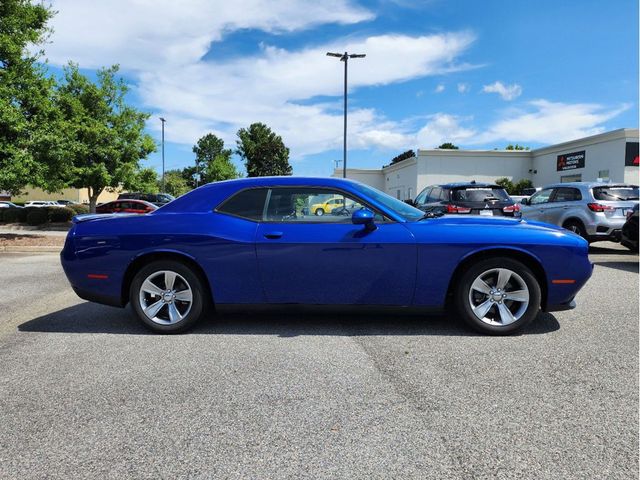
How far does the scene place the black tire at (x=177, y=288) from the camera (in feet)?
15.0

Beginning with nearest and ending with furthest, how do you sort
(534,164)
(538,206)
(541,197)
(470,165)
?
(538,206) → (541,197) → (534,164) → (470,165)

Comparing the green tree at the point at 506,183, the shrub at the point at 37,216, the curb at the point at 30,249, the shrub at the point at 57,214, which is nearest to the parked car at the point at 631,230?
the curb at the point at 30,249

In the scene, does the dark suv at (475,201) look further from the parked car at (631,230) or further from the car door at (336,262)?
the car door at (336,262)

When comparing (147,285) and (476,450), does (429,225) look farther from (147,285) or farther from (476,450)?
(147,285)

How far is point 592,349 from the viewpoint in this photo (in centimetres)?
408

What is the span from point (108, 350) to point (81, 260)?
1.07 metres

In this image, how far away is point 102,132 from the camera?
70.0ft

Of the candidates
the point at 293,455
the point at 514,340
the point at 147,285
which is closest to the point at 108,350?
the point at 147,285

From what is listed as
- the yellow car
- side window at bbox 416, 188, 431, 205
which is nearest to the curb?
side window at bbox 416, 188, 431, 205

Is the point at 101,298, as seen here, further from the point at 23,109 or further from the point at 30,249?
the point at 23,109

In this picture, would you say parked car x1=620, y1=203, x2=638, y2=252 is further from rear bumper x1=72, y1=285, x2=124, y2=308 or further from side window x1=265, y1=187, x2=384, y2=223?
rear bumper x1=72, y1=285, x2=124, y2=308

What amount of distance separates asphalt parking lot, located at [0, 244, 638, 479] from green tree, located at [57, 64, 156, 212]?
1813 centimetres

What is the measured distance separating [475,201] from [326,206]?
6.88m

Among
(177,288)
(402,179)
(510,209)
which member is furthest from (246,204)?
(402,179)
